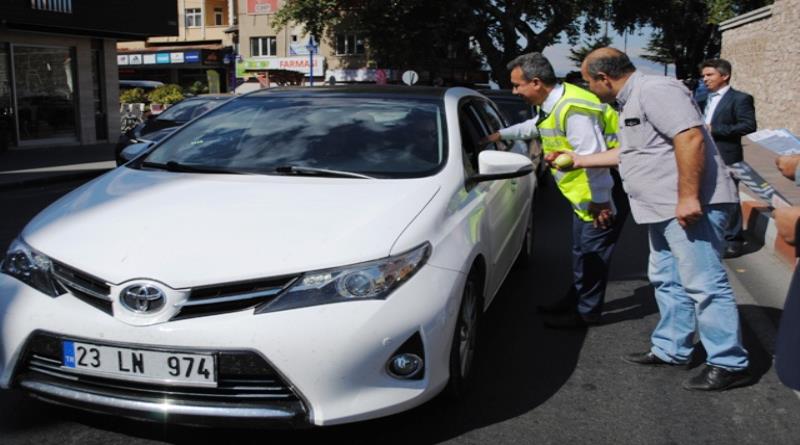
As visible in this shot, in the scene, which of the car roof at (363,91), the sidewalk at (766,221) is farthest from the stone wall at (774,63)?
the car roof at (363,91)

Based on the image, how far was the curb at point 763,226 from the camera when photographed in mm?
7074

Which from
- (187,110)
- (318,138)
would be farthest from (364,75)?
(318,138)

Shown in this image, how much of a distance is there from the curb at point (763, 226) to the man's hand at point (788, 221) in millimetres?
4810

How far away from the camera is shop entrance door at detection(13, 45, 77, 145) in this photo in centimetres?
1838

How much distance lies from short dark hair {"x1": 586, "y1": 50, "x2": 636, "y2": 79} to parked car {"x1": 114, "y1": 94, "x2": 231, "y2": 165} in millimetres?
9506

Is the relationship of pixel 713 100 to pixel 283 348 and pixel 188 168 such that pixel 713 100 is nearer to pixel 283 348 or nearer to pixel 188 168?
pixel 188 168

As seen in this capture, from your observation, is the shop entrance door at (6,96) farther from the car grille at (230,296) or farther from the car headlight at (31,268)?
the car grille at (230,296)

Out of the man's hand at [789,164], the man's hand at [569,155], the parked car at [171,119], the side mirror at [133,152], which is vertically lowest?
the parked car at [171,119]

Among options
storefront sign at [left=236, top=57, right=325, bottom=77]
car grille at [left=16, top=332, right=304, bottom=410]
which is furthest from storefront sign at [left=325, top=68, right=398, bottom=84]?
car grille at [left=16, top=332, right=304, bottom=410]

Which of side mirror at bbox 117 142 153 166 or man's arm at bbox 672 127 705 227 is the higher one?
man's arm at bbox 672 127 705 227

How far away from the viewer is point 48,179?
12578 millimetres

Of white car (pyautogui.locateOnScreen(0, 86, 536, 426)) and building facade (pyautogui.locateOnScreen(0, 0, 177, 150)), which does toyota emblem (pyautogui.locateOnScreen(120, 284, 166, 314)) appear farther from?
building facade (pyautogui.locateOnScreen(0, 0, 177, 150))

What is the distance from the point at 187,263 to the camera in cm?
280

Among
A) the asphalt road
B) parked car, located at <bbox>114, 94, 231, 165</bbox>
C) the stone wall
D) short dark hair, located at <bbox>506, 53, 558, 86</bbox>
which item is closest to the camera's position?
the asphalt road
